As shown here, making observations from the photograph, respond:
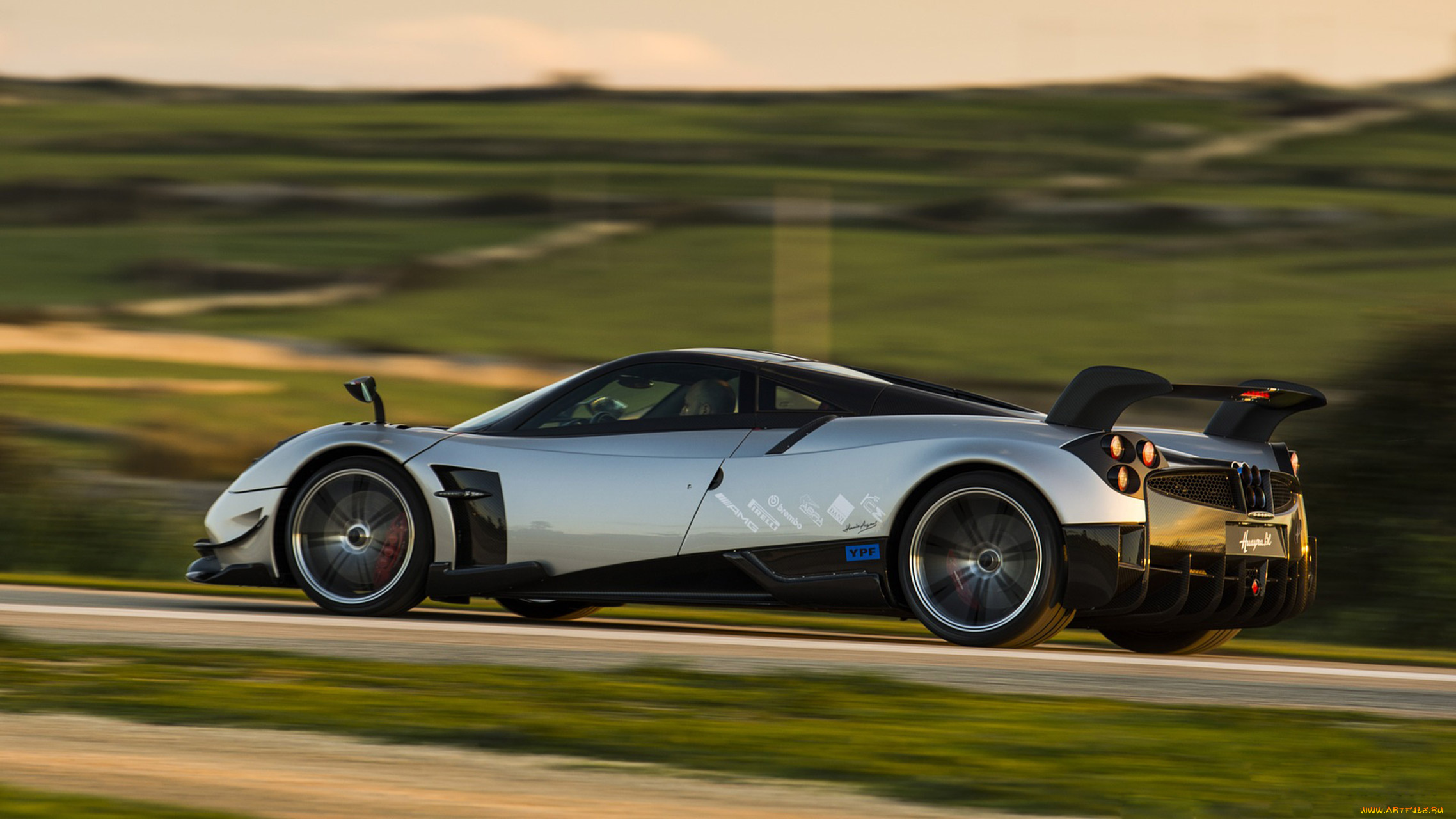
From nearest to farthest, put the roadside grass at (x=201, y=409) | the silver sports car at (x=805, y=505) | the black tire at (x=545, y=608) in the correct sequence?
1. the silver sports car at (x=805, y=505)
2. the black tire at (x=545, y=608)
3. the roadside grass at (x=201, y=409)

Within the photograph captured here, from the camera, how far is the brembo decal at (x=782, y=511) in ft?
24.0

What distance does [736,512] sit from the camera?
7.41 meters

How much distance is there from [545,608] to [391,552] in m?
1.15

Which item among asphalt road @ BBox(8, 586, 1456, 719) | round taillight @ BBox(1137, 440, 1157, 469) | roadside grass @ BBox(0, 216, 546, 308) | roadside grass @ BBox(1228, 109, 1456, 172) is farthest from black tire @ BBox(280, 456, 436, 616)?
roadside grass @ BBox(1228, 109, 1456, 172)

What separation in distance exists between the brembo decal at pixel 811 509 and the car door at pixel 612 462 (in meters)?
0.40

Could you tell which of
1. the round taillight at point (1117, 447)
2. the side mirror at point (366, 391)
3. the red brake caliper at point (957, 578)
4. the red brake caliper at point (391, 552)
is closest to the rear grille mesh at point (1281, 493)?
the round taillight at point (1117, 447)

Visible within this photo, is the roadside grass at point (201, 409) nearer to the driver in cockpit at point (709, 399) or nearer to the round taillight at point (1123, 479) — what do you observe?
the driver in cockpit at point (709, 399)

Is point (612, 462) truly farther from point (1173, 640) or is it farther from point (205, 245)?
point (205, 245)

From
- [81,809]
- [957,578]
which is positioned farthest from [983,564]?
[81,809]

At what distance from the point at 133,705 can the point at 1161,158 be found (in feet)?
130

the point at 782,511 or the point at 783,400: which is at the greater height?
the point at 783,400

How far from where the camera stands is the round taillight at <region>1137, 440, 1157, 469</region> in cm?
696

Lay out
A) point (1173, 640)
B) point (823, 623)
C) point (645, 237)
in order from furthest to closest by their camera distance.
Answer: point (645, 237), point (823, 623), point (1173, 640)

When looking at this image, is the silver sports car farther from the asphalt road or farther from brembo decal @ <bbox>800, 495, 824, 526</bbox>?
the asphalt road
